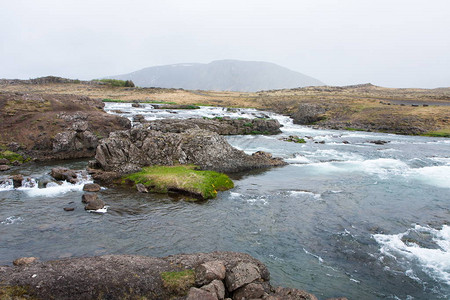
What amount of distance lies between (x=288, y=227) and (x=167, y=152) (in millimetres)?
13969

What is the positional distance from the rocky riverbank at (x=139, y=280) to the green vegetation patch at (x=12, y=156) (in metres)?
22.3

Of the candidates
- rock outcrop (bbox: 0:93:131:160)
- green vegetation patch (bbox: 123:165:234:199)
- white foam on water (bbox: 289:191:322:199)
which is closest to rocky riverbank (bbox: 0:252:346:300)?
green vegetation patch (bbox: 123:165:234:199)

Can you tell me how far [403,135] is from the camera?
192ft

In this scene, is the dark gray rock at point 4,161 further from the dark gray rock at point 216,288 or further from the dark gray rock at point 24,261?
the dark gray rock at point 216,288

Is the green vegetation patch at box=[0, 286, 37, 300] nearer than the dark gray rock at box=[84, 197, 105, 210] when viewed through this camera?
Yes

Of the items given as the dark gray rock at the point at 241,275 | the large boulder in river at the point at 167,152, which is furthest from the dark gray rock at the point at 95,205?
the dark gray rock at the point at 241,275

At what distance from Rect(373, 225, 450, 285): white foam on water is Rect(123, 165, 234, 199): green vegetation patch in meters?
10.9

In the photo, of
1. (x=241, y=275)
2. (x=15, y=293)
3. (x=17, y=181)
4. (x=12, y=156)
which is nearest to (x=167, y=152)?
(x=17, y=181)

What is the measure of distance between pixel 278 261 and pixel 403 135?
186ft

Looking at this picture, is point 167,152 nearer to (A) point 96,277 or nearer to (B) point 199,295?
(A) point 96,277

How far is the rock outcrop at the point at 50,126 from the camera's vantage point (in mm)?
30734

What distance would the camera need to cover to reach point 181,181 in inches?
848

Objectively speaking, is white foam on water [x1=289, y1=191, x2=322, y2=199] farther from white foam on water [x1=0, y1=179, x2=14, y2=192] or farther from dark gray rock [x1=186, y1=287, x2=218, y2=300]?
white foam on water [x1=0, y1=179, x2=14, y2=192]

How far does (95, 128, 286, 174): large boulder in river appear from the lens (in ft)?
82.2
